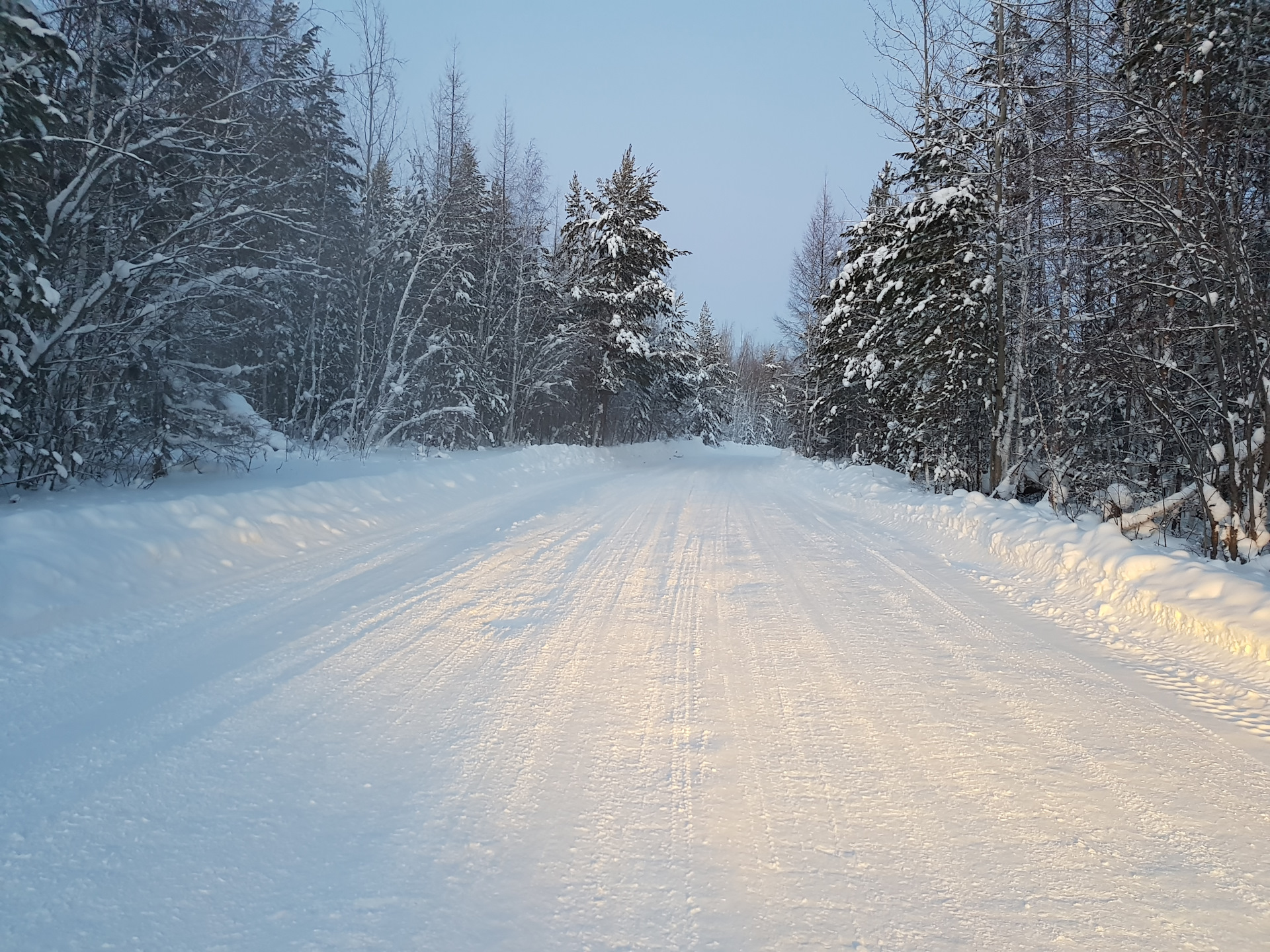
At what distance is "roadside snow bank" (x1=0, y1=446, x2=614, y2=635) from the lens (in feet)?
13.4

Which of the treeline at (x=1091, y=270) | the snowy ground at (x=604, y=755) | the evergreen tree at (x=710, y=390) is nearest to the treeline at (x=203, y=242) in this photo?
the snowy ground at (x=604, y=755)

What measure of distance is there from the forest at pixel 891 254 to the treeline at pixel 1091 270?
2.2 inches

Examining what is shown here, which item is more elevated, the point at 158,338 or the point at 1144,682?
the point at 158,338

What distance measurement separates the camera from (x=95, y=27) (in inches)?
245

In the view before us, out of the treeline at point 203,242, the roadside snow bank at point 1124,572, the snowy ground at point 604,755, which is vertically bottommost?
the snowy ground at point 604,755

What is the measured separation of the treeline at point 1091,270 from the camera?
562 cm

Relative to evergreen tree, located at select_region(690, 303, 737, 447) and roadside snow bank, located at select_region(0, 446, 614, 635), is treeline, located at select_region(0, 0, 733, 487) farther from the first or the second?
evergreen tree, located at select_region(690, 303, 737, 447)

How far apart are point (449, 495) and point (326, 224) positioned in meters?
7.71

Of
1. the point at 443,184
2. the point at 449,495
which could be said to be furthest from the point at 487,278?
the point at 449,495

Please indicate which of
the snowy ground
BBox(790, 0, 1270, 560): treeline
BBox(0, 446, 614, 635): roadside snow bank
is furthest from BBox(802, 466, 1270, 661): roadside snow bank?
BBox(0, 446, 614, 635): roadside snow bank

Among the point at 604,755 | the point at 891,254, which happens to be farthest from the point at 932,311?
the point at 604,755

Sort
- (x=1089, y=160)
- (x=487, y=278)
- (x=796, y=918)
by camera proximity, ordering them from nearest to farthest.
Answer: (x=796, y=918), (x=1089, y=160), (x=487, y=278)

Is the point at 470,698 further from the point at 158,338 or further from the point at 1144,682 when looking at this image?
the point at 158,338

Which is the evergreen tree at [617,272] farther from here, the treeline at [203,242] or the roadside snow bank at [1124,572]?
the roadside snow bank at [1124,572]
